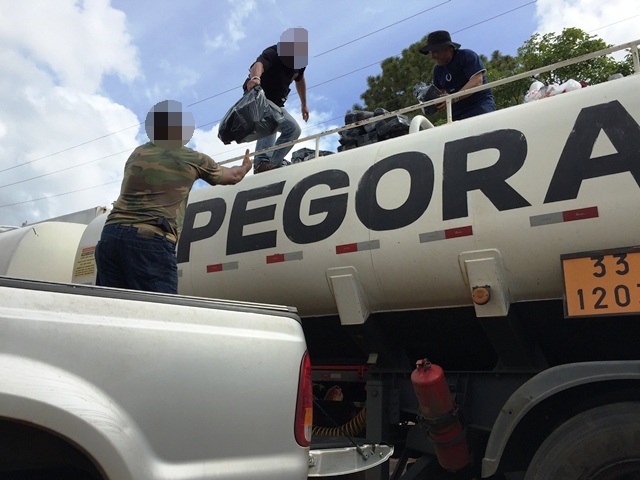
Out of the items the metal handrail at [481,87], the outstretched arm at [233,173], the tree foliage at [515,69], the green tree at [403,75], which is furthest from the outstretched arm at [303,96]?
the green tree at [403,75]

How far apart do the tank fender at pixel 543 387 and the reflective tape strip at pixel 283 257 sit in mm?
1760

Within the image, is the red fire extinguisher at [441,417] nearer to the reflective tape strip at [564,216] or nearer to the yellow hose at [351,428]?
the yellow hose at [351,428]

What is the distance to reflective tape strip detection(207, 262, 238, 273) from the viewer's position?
14.1ft

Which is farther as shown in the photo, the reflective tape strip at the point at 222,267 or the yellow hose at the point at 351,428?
the reflective tape strip at the point at 222,267

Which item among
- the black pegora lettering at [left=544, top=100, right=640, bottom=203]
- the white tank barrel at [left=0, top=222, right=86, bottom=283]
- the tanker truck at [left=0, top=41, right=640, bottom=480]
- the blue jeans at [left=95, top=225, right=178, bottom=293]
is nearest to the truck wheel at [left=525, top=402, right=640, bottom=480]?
the tanker truck at [left=0, top=41, right=640, bottom=480]

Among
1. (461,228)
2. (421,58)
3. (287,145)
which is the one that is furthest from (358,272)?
(421,58)

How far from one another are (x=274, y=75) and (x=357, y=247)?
240 cm

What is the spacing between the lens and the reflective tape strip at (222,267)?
4312mm

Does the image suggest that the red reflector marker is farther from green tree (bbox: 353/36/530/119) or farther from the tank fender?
green tree (bbox: 353/36/530/119)

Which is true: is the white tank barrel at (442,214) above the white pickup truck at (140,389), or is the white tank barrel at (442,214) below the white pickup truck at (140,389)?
above

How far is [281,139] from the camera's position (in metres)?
5.24

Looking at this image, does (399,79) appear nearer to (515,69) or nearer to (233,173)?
(515,69)

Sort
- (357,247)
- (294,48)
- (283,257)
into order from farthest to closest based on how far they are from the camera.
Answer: (294,48)
(283,257)
(357,247)

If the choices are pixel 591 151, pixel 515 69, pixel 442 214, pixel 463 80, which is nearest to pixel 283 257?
pixel 442 214
